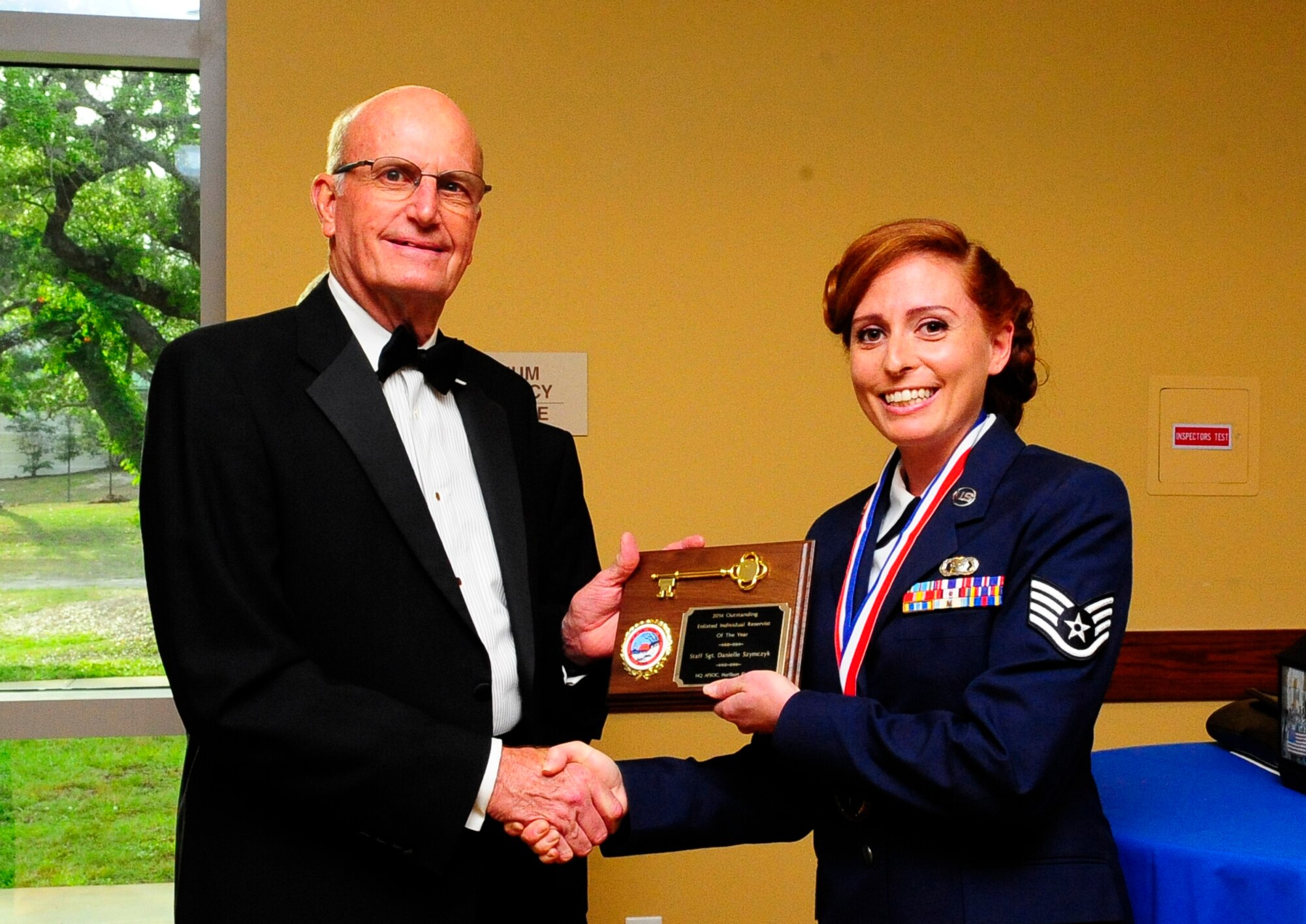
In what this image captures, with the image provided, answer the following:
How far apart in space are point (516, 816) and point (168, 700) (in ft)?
6.35

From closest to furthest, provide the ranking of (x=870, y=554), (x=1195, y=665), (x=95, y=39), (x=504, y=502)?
(x=870, y=554) < (x=504, y=502) < (x=95, y=39) < (x=1195, y=665)

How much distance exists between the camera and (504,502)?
2.29 m

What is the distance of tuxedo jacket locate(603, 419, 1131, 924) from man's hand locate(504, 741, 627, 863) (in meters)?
0.39

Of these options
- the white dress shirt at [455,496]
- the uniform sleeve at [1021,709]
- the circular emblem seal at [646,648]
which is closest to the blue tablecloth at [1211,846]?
the uniform sleeve at [1021,709]

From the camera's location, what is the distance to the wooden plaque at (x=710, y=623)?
6.79 feet

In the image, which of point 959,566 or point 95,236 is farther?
point 95,236

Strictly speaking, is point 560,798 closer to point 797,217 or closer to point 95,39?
point 797,217

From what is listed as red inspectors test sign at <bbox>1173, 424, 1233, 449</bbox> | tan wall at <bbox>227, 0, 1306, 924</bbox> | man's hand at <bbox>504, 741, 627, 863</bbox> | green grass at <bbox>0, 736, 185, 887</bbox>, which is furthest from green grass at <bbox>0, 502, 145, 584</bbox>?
red inspectors test sign at <bbox>1173, 424, 1233, 449</bbox>

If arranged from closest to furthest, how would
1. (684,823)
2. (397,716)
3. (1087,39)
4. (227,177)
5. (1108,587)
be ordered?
(1108,587) → (397,716) → (684,823) → (227,177) → (1087,39)

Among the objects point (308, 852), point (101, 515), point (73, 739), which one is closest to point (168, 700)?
point (73, 739)

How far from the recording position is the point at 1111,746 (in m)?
3.93

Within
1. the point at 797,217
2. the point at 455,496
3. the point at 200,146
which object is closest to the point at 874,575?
the point at 455,496

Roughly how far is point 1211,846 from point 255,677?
1.46 m

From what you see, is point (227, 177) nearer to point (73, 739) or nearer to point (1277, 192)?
point (73, 739)
